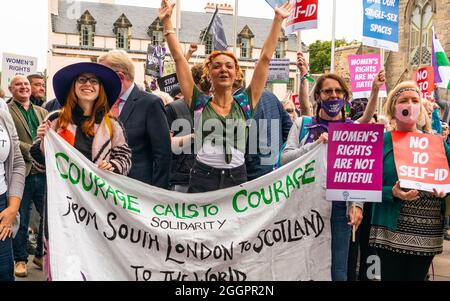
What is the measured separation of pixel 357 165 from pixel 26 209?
13.8 feet

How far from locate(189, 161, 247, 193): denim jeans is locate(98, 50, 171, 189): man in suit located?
0.52 meters

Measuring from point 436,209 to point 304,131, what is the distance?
1.19 metres

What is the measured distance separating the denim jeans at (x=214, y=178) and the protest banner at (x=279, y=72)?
41.2 feet

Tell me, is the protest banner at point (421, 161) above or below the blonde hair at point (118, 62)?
below

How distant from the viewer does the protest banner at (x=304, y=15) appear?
12.2 meters

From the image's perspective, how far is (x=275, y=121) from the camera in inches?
248

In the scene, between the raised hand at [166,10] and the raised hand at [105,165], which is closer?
the raised hand at [105,165]

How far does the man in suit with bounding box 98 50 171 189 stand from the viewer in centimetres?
525

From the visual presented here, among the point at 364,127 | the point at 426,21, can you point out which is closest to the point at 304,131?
the point at 364,127

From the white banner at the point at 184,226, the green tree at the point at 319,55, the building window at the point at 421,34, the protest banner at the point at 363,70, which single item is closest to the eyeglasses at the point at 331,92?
the white banner at the point at 184,226

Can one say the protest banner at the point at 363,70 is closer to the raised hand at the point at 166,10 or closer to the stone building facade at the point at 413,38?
the raised hand at the point at 166,10

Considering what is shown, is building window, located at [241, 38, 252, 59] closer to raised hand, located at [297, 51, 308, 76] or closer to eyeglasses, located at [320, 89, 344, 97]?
raised hand, located at [297, 51, 308, 76]

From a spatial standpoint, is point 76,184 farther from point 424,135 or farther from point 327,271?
point 424,135

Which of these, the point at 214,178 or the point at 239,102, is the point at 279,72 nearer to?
the point at 239,102
